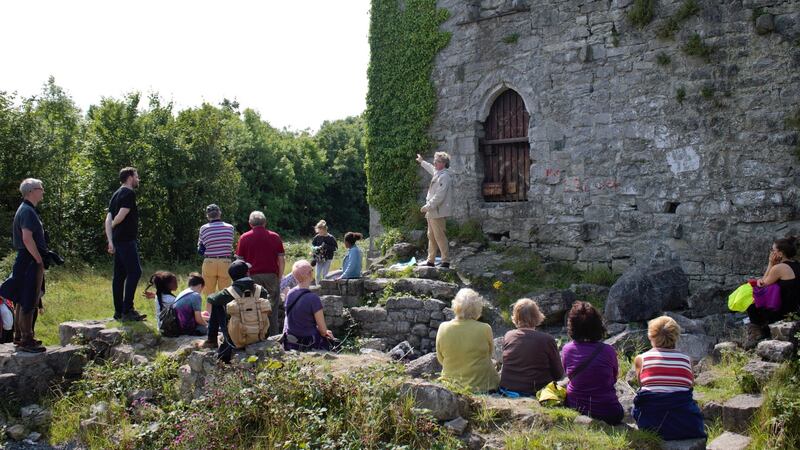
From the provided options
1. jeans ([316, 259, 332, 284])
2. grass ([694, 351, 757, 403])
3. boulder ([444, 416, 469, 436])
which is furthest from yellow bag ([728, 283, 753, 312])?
jeans ([316, 259, 332, 284])

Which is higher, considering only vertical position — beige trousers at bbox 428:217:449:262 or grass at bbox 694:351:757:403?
beige trousers at bbox 428:217:449:262

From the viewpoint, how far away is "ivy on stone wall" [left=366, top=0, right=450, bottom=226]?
13.2 metres

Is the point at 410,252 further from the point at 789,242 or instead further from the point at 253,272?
the point at 789,242

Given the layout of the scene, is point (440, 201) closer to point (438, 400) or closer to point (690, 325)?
point (690, 325)

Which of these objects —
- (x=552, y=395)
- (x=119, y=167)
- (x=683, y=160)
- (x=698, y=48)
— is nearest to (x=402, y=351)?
(x=552, y=395)

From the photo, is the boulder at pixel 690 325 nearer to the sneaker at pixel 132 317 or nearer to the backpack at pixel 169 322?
the backpack at pixel 169 322

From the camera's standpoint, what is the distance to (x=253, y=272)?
9477mm

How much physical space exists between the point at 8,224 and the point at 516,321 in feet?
42.6

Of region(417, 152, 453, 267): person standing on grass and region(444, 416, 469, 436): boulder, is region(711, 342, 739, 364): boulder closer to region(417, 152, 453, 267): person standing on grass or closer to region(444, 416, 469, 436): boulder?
region(444, 416, 469, 436): boulder

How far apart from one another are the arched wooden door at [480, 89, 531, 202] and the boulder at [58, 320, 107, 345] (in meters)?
6.49

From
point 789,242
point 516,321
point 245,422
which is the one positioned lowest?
point 245,422

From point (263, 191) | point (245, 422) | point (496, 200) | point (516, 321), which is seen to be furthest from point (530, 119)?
point (263, 191)

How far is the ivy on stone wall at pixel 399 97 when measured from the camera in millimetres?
13203

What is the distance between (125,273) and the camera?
955cm
